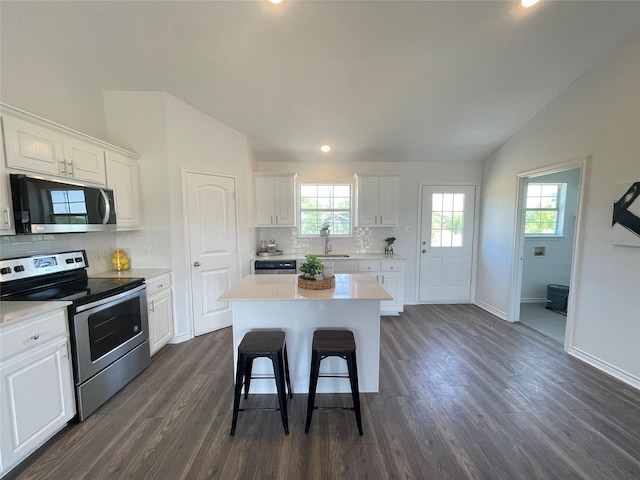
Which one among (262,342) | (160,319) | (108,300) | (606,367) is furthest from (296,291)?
(606,367)

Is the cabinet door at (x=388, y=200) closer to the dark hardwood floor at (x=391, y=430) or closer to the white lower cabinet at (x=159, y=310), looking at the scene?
the dark hardwood floor at (x=391, y=430)

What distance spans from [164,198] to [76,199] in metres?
0.84

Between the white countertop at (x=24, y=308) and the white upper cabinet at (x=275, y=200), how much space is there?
269 centimetres

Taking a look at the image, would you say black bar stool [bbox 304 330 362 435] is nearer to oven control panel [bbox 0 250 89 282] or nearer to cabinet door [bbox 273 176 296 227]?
oven control panel [bbox 0 250 89 282]

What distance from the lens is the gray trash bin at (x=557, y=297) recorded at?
4072 millimetres

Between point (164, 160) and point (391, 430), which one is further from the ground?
point (164, 160)

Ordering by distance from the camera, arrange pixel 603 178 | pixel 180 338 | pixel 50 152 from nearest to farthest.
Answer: pixel 50 152 → pixel 603 178 → pixel 180 338

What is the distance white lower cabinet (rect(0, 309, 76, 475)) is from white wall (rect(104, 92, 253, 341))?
132 cm

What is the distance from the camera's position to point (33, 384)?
5.13ft

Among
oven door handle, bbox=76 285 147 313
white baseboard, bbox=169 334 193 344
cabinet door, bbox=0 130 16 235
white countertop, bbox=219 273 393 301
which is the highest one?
cabinet door, bbox=0 130 16 235

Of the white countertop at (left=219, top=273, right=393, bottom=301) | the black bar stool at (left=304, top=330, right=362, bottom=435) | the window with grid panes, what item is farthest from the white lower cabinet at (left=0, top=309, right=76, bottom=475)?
the window with grid panes

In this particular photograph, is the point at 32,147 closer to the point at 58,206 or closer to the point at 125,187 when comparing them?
the point at 58,206

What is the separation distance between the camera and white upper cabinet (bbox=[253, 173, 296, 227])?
13.6ft

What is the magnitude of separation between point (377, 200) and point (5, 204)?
3.98 meters
